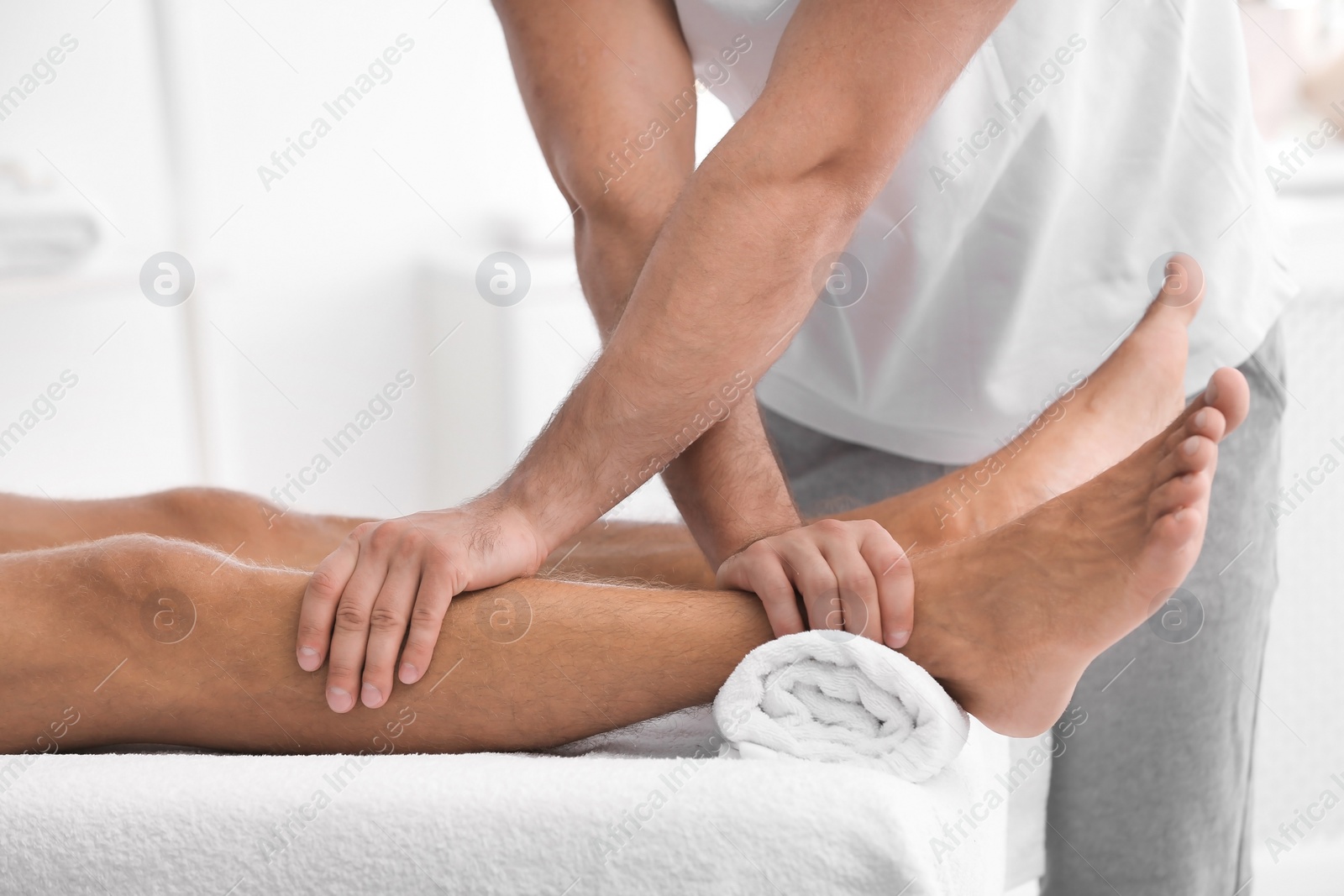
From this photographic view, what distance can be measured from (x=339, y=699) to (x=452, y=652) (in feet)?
0.24

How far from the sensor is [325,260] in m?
2.08

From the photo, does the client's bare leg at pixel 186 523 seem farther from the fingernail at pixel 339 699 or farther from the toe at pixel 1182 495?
the toe at pixel 1182 495

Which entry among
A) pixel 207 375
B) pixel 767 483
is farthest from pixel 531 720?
pixel 207 375

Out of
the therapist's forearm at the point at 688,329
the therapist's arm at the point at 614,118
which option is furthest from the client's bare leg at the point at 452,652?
the therapist's arm at the point at 614,118

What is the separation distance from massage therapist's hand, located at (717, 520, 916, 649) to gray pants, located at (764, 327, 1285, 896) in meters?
0.37

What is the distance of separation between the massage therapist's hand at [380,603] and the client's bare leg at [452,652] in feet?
0.06

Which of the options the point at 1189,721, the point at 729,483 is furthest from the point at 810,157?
the point at 1189,721

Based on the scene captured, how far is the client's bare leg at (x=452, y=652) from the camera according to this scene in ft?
2.15

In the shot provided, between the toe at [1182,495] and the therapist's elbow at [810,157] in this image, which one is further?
the therapist's elbow at [810,157]

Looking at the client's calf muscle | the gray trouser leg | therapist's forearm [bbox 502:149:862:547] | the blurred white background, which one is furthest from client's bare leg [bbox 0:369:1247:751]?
the blurred white background

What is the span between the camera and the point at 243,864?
1.82 ft

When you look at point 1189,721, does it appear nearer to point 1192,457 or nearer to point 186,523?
point 1192,457

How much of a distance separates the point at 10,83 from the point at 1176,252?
70.0 inches

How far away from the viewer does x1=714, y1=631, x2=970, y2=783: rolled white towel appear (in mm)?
594
